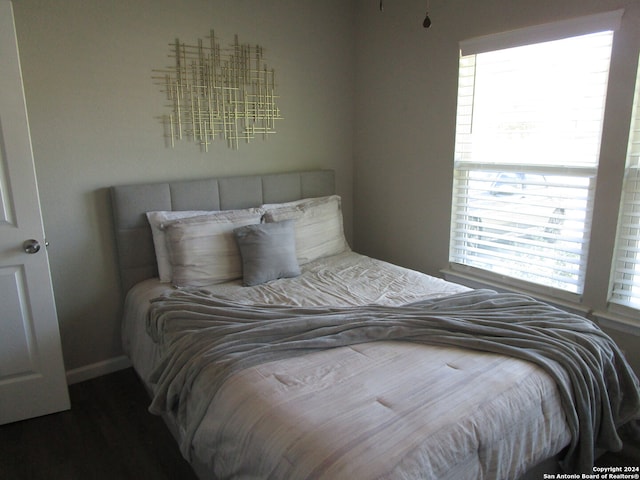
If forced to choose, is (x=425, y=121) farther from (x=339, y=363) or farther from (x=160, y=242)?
(x=339, y=363)

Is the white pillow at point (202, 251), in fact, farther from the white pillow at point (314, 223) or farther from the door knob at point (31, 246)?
the door knob at point (31, 246)

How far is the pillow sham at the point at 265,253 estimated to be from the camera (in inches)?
106

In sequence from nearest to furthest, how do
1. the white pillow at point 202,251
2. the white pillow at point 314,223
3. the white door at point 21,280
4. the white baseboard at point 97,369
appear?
the white door at point 21,280, the white pillow at point 202,251, the white baseboard at point 97,369, the white pillow at point 314,223

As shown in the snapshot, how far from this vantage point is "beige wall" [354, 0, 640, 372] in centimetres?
233

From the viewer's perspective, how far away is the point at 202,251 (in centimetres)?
269

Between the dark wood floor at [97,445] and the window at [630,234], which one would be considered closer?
the dark wood floor at [97,445]

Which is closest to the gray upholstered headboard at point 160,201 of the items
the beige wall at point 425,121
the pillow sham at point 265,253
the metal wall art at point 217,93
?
the metal wall art at point 217,93

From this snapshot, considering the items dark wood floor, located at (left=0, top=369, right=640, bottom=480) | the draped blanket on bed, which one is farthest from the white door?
the draped blanket on bed

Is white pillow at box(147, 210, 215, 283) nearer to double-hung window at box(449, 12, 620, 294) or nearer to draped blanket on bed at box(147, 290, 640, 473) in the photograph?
draped blanket on bed at box(147, 290, 640, 473)

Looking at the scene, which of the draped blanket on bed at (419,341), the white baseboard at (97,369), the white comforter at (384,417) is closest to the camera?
the white comforter at (384,417)

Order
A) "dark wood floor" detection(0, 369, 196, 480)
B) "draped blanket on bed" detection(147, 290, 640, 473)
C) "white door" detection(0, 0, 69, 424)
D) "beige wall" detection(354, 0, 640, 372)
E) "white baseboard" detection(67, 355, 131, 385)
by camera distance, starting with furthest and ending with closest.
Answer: "white baseboard" detection(67, 355, 131, 385) → "beige wall" detection(354, 0, 640, 372) → "white door" detection(0, 0, 69, 424) → "dark wood floor" detection(0, 369, 196, 480) → "draped blanket on bed" detection(147, 290, 640, 473)

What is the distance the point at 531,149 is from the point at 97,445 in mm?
2818

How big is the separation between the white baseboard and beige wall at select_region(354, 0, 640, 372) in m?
2.04

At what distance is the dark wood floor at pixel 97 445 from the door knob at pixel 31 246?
924 millimetres
